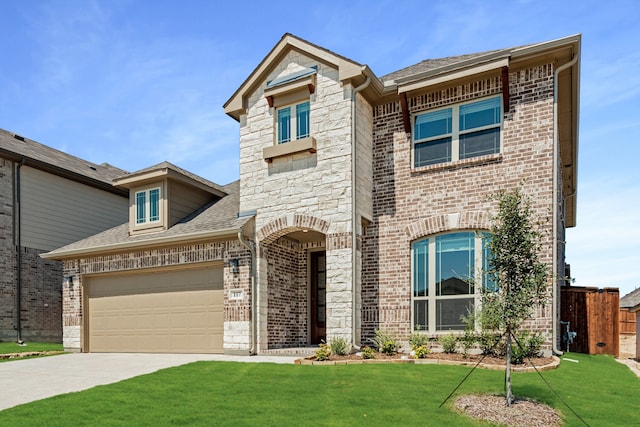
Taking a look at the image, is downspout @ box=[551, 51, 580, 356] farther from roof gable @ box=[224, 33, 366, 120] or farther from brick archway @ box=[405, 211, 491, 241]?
roof gable @ box=[224, 33, 366, 120]

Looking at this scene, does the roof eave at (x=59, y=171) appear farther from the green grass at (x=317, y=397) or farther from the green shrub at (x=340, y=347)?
the green shrub at (x=340, y=347)

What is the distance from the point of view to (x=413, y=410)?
270 inches

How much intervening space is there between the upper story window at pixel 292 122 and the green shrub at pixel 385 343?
5541 millimetres

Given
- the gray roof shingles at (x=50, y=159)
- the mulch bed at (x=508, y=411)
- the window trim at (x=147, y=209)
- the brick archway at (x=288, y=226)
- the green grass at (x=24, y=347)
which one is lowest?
the green grass at (x=24, y=347)

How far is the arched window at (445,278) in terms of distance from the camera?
11.8 meters

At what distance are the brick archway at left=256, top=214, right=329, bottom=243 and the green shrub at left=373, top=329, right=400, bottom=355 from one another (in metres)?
2.89

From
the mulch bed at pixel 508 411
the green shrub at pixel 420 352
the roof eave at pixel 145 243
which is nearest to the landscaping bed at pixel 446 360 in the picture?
the green shrub at pixel 420 352

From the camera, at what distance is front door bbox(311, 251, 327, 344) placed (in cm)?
1539

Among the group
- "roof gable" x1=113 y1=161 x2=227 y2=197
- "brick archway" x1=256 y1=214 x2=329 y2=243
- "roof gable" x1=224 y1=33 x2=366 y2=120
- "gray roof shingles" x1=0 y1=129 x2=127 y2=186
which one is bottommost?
"brick archway" x1=256 y1=214 x2=329 y2=243

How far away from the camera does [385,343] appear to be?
11.6 meters

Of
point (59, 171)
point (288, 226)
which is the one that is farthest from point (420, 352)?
point (59, 171)

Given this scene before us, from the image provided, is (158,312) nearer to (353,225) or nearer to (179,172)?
(179,172)

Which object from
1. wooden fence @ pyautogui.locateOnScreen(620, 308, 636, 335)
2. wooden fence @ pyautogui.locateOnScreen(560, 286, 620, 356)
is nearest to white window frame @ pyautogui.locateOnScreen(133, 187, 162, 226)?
wooden fence @ pyautogui.locateOnScreen(560, 286, 620, 356)

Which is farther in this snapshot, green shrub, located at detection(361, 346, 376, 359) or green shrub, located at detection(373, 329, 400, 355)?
green shrub, located at detection(373, 329, 400, 355)
